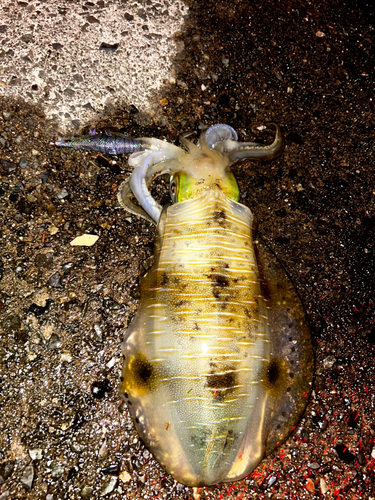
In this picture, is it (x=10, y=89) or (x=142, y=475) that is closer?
(x=142, y=475)

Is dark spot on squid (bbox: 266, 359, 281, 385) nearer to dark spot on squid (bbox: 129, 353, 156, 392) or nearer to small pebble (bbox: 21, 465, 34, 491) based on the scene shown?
dark spot on squid (bbox: 129, 353, 156, 392)

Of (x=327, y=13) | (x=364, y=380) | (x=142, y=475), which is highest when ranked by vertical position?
(x=327, y=13)

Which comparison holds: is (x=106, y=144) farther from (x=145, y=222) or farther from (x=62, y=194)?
(x=145, y=222)

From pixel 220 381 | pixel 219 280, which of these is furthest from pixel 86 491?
pixel 219 280

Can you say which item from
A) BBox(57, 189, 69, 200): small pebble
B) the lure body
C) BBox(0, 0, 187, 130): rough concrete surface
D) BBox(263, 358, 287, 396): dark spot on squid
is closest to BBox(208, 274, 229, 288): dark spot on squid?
BBox(263, 358, 287, 396): dark spot on squid

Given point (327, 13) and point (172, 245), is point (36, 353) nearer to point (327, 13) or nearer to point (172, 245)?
point (172, 245)

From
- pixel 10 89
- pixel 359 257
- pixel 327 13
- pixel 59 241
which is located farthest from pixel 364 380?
pixel 10 89
